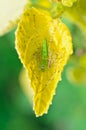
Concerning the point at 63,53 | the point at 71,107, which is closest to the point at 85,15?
the point at 63,53

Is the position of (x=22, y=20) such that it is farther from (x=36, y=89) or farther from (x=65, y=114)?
(x=65, y=114)

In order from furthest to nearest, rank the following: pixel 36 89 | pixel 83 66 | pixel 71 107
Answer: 1. pixel 71 107
2. pixel 83 66
3. pixel 36 89

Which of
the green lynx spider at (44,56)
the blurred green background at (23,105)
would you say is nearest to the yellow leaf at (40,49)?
the green lynx spider at (44,56)

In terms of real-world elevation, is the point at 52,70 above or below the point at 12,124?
above

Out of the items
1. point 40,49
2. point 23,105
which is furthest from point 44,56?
point 23,105

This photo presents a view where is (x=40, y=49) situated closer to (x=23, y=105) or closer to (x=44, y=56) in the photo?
(x=44, y=56)

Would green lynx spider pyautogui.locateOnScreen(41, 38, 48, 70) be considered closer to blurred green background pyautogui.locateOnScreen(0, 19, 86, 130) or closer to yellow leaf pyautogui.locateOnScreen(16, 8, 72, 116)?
yellow leaf pyautogui.locateOnScreen(16, 8, 72, 116)

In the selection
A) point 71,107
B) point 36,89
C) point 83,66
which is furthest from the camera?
point 71,107

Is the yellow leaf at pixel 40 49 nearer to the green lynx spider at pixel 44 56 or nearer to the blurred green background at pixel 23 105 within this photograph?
the green lynx spider at pixel 44 56
